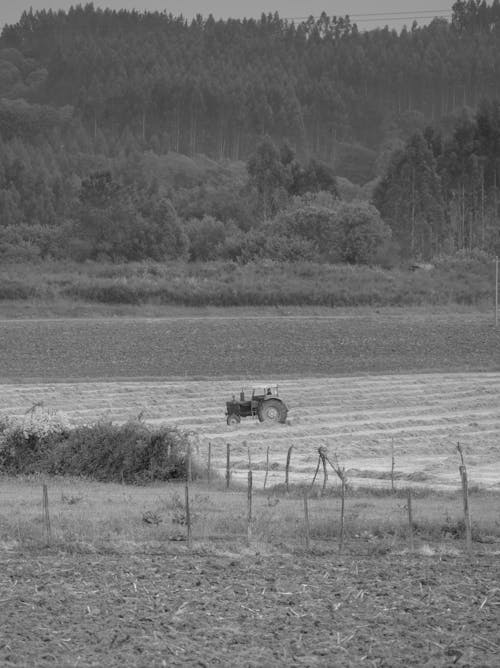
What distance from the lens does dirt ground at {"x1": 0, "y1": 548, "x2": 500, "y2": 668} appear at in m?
11.7

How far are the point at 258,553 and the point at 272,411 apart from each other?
18.1 metres

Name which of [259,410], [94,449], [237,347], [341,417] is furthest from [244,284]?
[94,449]

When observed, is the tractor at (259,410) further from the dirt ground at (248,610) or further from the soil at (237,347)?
the dirt ground at (248,610)

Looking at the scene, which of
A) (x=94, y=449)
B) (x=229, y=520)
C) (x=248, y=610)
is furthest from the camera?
(x=94, y=449)

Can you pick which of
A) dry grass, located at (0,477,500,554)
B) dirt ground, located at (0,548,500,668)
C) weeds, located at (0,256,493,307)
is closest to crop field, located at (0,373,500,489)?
dry grass, located at (0,477,500,554)

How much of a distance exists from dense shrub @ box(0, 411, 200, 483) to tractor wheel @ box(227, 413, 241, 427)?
776cm

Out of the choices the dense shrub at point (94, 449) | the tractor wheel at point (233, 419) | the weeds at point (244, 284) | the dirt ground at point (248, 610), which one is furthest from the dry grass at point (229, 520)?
the weeds at point (244, 284)

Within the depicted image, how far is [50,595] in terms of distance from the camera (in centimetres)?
1387

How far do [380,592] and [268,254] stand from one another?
82103mm

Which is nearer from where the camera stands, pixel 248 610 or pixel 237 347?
pixel 248 610

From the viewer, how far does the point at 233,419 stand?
34312 mm

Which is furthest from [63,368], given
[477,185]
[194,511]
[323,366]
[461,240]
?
[477,185]

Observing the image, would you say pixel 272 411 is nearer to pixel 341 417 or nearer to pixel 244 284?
pixel 341 417

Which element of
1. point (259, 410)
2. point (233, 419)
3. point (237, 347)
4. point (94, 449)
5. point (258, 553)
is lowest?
point (258, 553)
